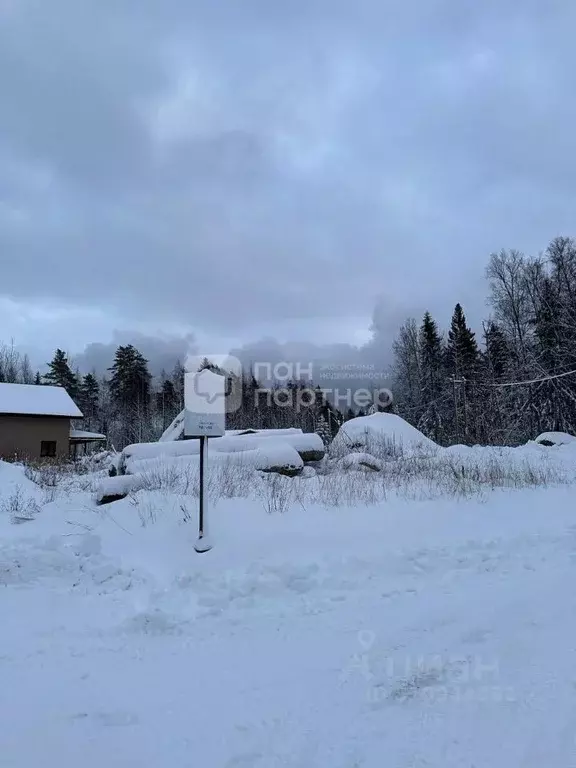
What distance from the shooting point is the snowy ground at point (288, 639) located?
2682 mm

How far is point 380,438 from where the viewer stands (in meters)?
19.3

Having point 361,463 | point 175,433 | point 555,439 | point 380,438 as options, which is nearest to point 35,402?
point 175,433

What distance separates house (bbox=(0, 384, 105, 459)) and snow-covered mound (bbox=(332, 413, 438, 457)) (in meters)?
15.7

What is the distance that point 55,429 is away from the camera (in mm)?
28156

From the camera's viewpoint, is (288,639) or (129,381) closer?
(288,639)

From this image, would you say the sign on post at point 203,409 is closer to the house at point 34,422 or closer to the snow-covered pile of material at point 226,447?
the snow-covered pile of material at point 226,447

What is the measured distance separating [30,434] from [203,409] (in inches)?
970

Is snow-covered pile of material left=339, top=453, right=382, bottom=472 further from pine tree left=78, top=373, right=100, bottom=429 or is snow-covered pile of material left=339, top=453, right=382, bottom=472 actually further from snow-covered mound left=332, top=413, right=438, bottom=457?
pine tree left=78, top=373, right=100, bottom=429

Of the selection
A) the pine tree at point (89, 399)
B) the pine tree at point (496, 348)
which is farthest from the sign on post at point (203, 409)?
the pine tree at point (89, 399)

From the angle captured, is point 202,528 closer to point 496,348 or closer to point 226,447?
point 226,447

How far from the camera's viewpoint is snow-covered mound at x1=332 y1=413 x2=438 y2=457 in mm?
18312

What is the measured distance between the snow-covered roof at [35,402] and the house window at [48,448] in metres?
A: 1.69

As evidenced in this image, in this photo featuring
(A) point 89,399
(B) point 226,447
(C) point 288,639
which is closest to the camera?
(C) point 288,639

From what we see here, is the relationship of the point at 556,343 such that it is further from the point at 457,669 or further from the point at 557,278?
the point at 457,669
